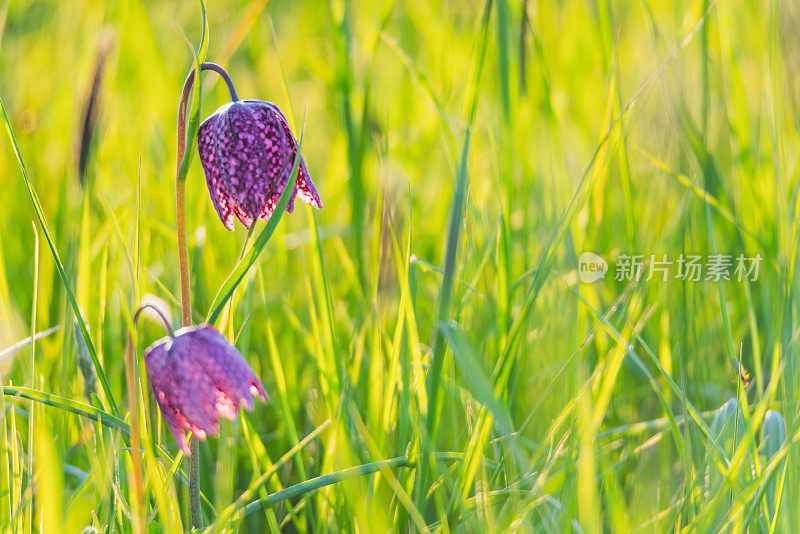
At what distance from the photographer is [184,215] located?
808 millimetres

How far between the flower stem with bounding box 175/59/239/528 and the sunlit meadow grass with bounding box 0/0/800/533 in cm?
3

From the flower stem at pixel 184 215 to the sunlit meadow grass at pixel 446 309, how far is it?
3 centimetres

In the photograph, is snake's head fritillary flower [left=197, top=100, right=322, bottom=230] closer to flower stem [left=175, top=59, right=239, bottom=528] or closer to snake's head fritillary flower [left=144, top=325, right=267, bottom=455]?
flower stem [left=175, top=59, right=239, bottom=528]

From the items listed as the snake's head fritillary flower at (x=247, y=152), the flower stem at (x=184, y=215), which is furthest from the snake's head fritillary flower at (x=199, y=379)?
the snake's head fritillary flower at (x=247, y=152)

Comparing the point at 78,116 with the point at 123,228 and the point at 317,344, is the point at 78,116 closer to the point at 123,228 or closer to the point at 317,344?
the point at 123,228

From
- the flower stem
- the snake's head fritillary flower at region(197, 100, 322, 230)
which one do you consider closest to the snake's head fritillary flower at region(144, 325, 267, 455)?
the flower stem

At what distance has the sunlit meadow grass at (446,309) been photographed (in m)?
0.84

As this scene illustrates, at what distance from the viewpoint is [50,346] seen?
1220 mm

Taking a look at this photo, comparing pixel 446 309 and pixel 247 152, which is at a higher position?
pixel 247 152

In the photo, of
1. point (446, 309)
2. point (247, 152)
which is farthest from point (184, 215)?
point (446, 309)

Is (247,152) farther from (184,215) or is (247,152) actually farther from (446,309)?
(446,309)

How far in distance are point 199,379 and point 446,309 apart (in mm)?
253

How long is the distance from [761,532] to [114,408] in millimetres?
714

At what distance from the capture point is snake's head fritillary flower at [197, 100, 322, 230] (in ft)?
2.90
